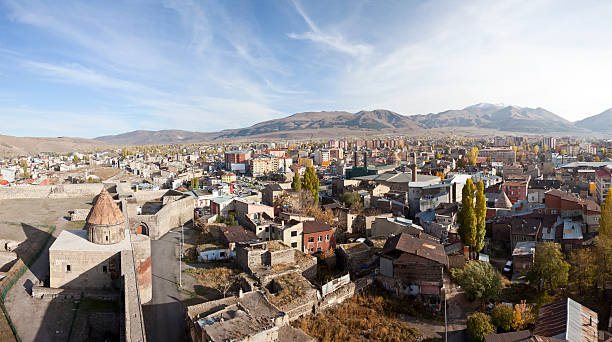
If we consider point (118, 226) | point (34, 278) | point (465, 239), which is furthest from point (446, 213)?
point (34, 278)

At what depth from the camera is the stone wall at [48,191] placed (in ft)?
90.4

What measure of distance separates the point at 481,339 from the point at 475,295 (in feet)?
10.7

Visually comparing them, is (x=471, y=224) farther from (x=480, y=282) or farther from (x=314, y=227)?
(x=314, y=227)

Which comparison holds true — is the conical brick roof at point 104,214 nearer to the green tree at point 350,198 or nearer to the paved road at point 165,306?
the paved road at point 165,306

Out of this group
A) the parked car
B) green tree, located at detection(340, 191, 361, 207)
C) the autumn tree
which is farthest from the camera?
green tree, located at detection(340, 191, 361, 207)

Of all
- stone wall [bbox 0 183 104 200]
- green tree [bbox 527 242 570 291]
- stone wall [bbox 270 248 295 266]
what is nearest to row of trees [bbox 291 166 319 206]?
stone wall [bbox 270 248 295 266]

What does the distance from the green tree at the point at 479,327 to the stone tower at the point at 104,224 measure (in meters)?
14.2

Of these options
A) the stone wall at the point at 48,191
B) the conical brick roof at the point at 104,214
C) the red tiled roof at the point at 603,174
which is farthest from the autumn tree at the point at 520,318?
the stone wall at the point at 48,191

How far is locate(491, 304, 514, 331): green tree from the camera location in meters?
14.0

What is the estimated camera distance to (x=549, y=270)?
16656 mm

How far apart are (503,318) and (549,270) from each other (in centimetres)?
441

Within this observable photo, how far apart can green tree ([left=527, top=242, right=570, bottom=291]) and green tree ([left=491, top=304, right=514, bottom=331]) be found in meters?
3.78

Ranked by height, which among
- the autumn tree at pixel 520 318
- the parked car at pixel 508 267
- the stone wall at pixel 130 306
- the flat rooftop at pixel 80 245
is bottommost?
the parked car at pixel 508 267

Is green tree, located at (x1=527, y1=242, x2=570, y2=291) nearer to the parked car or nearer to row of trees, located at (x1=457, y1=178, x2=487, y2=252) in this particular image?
the parked car
